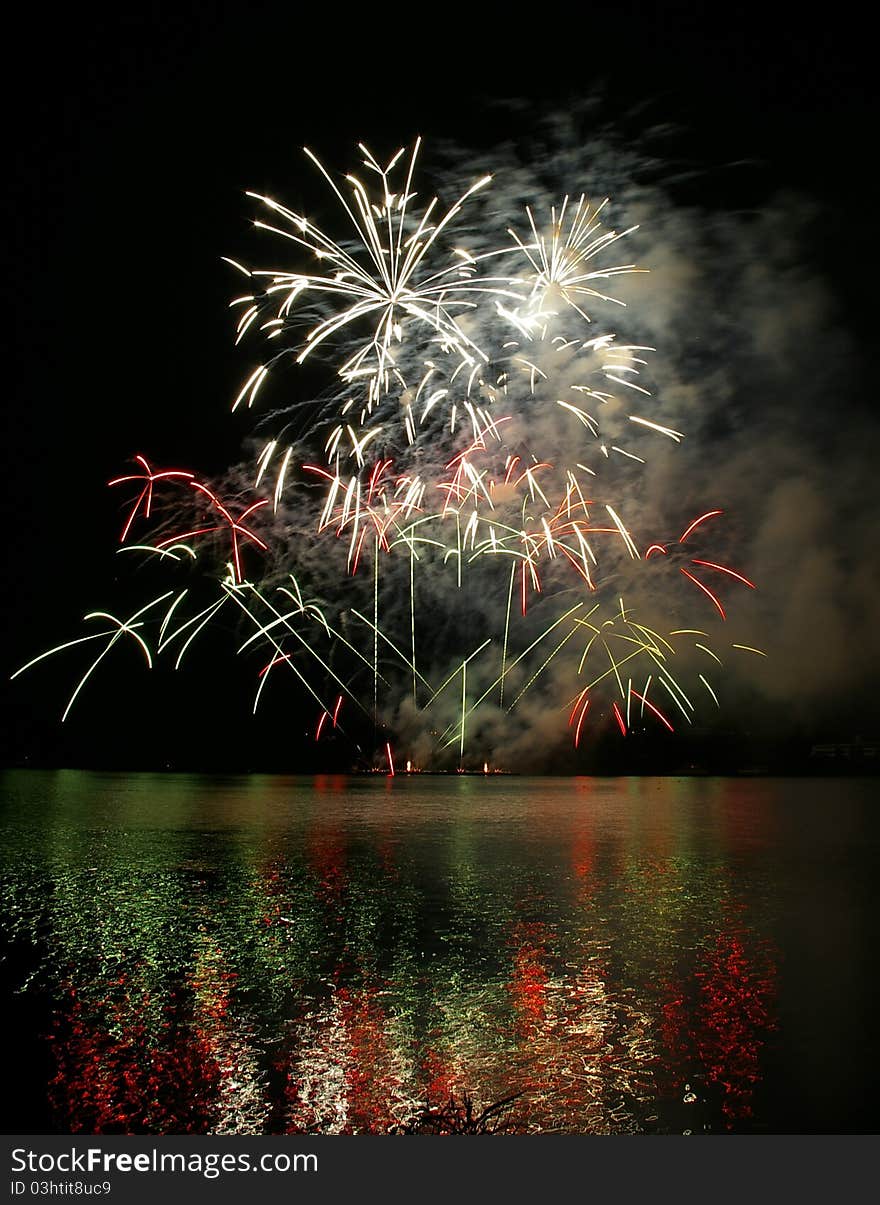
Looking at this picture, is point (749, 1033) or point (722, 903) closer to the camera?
point (749, 1033)

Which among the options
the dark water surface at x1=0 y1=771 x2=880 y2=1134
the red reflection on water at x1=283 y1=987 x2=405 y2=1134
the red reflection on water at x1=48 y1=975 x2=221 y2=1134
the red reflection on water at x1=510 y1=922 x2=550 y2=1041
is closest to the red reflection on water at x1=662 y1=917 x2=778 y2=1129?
the dark water surface at x1=0 y1=771 x2=880 y2=1134

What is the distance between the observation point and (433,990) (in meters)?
8.34

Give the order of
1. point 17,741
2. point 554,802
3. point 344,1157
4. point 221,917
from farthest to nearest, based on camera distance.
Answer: point 17,741 < point 554,802 < point 221,917 < point 344,1157

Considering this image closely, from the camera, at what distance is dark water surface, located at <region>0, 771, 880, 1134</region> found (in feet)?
19.1

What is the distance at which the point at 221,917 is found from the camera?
463 inches

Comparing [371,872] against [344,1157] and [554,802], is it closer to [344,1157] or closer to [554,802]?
[344,1157]

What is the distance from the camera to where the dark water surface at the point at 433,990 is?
19.1 ft

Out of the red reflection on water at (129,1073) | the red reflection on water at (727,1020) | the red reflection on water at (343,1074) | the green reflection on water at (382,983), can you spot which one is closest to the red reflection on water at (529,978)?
the green reflection on water at (382,983)

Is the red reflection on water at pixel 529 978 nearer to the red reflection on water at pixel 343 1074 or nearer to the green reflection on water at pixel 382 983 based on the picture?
the green reflection on water at pixel 382 983

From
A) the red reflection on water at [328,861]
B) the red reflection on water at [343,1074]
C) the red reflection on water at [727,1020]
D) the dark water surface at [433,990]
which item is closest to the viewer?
the red reflection on water at [343,1074]

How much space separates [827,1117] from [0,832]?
21024 millimetres

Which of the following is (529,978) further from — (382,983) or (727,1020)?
(727,1020)

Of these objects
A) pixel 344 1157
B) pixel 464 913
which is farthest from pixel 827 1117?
pixel 464 913

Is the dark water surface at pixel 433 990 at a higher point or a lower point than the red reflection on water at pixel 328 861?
higher
